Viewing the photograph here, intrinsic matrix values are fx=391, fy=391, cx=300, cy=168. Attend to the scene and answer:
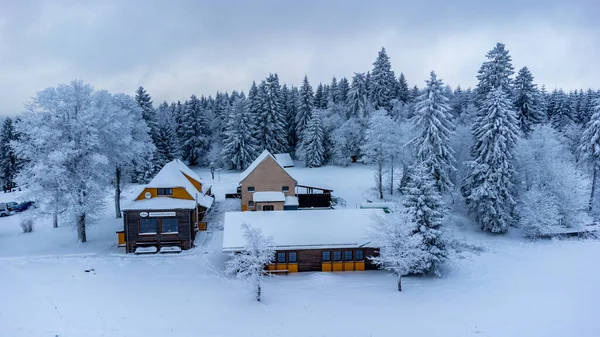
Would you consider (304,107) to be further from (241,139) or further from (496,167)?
(496,167)

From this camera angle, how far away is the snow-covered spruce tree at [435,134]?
123ft

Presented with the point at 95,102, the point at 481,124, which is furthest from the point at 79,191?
the point at 481,124

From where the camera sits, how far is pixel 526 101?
50.7 m

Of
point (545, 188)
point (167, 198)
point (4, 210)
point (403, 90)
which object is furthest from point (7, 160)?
point (545, 188)

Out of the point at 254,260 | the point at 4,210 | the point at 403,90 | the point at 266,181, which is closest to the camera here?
the point at 254,260

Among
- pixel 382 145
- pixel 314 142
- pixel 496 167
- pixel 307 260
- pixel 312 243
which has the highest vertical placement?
pixel 314 142

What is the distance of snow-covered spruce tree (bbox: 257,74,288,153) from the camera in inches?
2665

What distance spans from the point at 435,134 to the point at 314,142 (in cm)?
2981

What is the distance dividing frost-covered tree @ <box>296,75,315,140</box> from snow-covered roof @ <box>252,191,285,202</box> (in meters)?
30.8

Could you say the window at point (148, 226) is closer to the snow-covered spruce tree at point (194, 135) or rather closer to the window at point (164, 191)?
the window at point (164, 191)

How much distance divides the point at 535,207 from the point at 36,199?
1672 inches

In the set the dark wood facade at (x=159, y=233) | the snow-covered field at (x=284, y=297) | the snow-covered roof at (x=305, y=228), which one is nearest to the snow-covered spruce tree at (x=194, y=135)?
the snow-covered field at (x=284, y=297)

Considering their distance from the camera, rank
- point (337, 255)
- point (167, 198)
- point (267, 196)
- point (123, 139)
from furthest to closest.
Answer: point (267, 196)
point (123, 139)
point (167, 198)
point (337, 255)

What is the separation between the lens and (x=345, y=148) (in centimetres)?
6500
